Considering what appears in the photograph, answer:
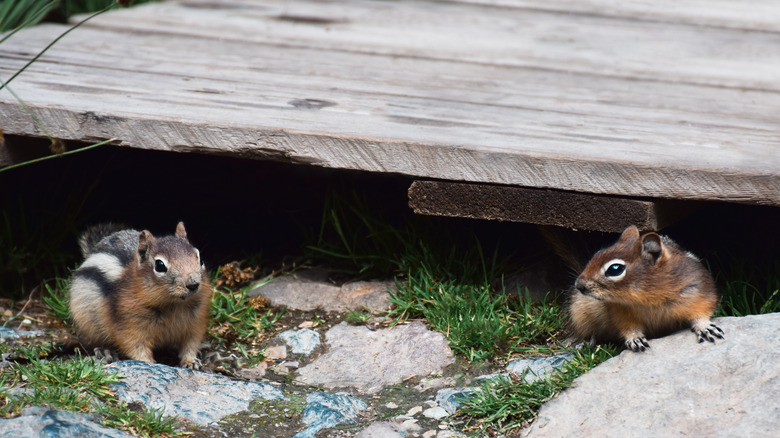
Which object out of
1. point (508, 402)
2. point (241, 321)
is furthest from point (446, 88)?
point (508, 402)

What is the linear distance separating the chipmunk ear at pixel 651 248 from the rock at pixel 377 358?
91 centimetres

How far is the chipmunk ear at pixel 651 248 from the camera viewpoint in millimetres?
3285

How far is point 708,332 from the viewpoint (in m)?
3.20

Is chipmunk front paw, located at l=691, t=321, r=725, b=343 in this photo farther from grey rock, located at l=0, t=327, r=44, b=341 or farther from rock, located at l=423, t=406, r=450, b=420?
grey rock, located at l=0, t=327, r=44, b=341

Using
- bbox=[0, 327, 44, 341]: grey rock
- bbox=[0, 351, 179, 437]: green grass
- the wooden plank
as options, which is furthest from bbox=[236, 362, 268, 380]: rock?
bbox=[0, 327, 44, 341]: grey rock

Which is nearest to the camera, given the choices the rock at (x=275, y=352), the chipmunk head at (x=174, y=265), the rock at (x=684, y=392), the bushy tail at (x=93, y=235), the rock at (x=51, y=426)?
the rock at (x=51, y=426)

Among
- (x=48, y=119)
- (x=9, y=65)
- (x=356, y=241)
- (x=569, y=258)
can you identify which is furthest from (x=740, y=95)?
(x=9, y=65)

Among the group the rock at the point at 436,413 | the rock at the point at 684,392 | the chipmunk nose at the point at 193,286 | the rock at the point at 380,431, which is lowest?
the rock at the point at 436,413

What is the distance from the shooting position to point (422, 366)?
3617 mm

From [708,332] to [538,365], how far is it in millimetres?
665

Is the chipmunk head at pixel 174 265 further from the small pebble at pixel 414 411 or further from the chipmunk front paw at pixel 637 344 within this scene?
the chipmunk front paw at pixel 637 344

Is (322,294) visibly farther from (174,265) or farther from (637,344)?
(637,344)

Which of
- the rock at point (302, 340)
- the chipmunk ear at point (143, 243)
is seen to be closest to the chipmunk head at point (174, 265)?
the chipmunk ear at point (143, 243)

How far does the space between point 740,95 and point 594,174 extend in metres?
1.41
